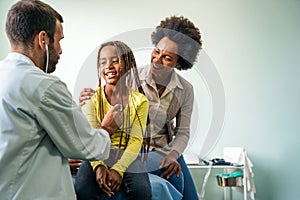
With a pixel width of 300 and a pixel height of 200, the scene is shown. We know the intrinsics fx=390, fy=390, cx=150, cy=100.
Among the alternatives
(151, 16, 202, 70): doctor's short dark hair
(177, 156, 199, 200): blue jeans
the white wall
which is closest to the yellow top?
(177, 156, 199, 200): blue jeans

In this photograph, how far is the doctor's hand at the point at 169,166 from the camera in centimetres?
141

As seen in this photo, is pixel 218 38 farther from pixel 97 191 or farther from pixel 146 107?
pixel 97 191

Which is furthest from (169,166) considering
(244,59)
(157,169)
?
(244,59)

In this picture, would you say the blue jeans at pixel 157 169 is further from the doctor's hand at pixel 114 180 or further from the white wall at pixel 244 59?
the white wall at pixel 244 59

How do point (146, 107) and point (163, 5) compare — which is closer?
point (146, 107)

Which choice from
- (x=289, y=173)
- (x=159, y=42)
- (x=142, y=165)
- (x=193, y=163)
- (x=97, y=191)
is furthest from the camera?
(x=289, y=173)

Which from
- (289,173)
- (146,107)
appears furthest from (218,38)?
(146,107)

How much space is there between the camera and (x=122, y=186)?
1.18 metres

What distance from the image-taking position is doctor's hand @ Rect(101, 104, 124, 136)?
3.90ft

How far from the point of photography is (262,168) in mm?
3395

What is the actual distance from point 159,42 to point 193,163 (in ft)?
5.50

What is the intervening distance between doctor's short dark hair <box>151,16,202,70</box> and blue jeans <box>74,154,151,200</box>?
2.39 ft

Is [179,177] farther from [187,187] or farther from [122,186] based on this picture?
[122,186]

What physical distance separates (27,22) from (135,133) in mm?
480
